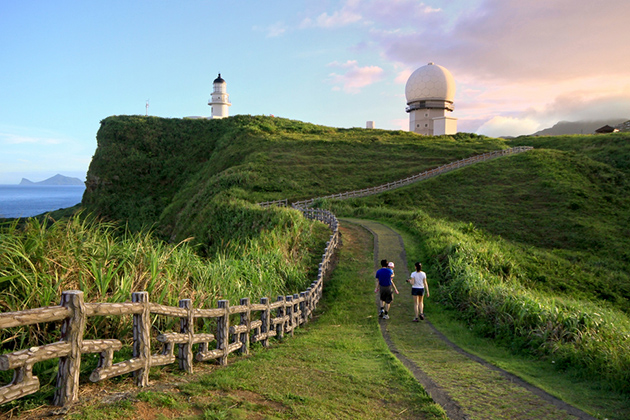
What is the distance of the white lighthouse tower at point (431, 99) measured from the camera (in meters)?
70.2

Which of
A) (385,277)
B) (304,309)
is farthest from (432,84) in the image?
(304,309)

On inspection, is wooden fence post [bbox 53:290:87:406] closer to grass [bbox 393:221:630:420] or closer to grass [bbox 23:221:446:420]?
grass [bbox 23:221:446:420]

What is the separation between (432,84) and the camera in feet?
230

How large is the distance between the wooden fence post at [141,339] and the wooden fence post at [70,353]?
79cm

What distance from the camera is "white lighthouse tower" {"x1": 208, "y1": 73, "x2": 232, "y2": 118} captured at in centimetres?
8575

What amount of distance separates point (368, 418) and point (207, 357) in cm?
240

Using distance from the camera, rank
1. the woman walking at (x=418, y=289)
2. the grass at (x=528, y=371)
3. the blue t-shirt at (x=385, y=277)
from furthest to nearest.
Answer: the blue t-shirt at (x=385, y=277)
the woman walking at (x=418, y=289)
the grass at (x=528, y=371)

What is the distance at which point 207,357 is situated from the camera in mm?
6324

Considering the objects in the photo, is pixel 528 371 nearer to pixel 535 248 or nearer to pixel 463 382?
pixel 463 382

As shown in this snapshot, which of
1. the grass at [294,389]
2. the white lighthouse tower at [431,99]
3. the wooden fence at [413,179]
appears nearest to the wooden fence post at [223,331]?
the grass at [294,389]

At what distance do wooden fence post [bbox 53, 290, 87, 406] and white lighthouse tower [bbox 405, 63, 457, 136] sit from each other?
71.0 meters

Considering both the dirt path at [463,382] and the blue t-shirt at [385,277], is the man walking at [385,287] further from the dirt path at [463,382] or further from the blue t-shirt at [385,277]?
the dirt path at [463,382]

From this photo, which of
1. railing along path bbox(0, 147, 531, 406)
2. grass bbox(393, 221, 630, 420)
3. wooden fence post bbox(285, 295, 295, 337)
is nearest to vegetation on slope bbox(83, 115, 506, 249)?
wooden fence post bbox(285, 295, 295, 337)

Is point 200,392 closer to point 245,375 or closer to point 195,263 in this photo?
point 245,375
